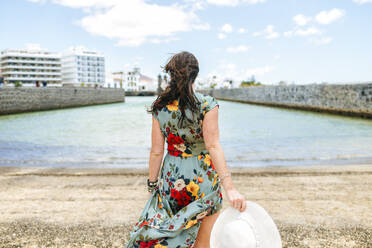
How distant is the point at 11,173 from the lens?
7066mm

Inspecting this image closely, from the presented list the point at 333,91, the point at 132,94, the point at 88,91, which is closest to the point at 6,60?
the point at 132,94

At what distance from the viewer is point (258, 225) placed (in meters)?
1.99

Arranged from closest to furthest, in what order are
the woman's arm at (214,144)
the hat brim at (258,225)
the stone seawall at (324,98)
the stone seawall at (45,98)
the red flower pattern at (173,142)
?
the hat brim at (258,225)
the woman's arm at (214,144)
the red flower pattern at (173,142)
the stone seawall at (324,98)
the stone seawall at (45,98)

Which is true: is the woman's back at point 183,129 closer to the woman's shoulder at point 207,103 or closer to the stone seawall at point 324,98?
the woman's shoulder at point 207,103

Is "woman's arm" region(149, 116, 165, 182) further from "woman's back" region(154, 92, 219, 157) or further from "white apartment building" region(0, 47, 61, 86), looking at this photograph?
"white apartment building" region(0, 47, 61, 86)

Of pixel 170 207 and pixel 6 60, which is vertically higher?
pixel 6 60

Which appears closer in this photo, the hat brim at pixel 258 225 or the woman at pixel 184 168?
the hat brim at pixel 258 225

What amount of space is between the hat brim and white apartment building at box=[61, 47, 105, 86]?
150 meters

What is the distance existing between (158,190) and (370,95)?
23365 mm

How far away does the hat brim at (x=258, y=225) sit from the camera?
77.4 inches

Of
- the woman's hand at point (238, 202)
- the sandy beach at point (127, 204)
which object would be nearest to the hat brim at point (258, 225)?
the woman's hand at point (238, 202)

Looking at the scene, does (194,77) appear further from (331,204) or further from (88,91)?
(88,91)

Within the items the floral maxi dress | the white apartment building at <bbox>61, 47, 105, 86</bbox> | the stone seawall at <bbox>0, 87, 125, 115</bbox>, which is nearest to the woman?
the floral maxi dress

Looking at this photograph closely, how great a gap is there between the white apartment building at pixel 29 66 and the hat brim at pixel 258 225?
441 ft
